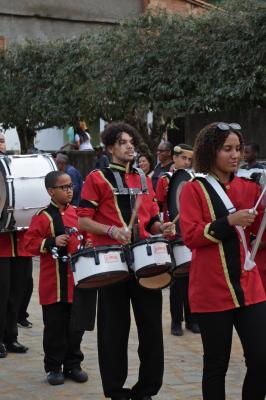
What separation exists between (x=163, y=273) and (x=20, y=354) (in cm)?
243

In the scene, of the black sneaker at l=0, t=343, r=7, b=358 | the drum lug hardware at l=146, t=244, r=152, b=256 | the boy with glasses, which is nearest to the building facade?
the black sneaker at l=0, t=343, r=7, b=358

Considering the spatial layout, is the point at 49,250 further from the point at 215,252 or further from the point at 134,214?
the point at 215,252

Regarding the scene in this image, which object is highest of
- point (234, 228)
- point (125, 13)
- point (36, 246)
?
point (125, 13)

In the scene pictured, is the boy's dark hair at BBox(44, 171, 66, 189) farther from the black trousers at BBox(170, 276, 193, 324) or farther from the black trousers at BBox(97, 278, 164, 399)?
the black trousers at BBox(170, 276, 193, 324)

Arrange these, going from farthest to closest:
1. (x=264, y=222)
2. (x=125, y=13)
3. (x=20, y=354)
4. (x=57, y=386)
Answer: (x=125, y=13), (x=20, y=354), (x=57, y=386), (x=264, y=222)

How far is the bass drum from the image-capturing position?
7.02 metres

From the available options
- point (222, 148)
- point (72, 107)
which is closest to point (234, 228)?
point (222, 148)

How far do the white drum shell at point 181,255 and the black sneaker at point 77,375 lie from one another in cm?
124

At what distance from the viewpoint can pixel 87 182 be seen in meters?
5.38

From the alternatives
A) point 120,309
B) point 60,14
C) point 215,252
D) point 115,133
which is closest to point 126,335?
point 120,309

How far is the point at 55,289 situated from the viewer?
20.4 feet

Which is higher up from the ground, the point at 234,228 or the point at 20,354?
the point at 234,228

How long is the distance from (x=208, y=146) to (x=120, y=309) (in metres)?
1.33

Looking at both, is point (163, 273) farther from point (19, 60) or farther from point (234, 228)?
point (19, 60)
